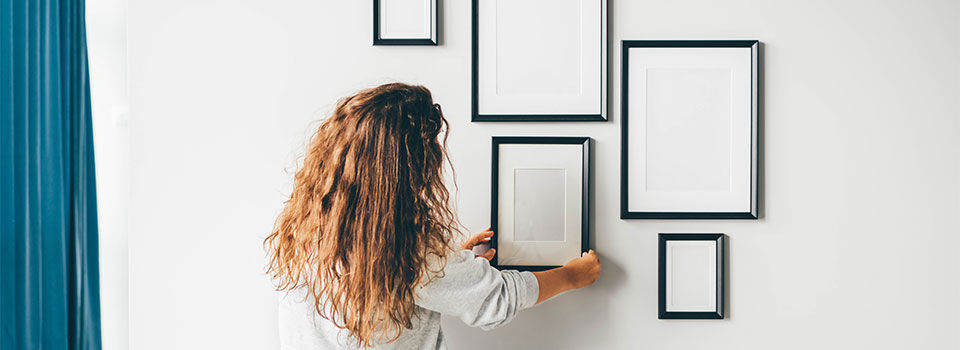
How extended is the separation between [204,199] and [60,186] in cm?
31

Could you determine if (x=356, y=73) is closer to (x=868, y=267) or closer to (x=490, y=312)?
(x=490, y=312)

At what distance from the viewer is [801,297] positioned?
143 centimetres

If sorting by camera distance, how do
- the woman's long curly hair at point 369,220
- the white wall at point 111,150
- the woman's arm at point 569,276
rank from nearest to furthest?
the woman's long curly hair at point 369,220 → the woman's arm at point 569,276 → the white wall at point 111,150

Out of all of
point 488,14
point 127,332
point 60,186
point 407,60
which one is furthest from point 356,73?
point 127,332

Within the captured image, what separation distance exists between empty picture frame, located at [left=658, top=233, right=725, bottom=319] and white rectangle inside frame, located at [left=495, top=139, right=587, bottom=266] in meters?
0.22

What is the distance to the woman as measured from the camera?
1021 mm

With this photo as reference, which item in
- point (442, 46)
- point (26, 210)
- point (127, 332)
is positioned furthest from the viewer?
point (127, 332)

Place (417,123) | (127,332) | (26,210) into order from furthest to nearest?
(127,332) → (26,210) → (417,123)

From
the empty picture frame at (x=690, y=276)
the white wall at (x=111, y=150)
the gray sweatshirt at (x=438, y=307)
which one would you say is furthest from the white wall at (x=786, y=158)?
the white wall at (x=111, y=150)

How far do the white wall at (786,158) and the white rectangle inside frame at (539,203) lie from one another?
0.14 feet

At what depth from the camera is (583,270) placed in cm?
137

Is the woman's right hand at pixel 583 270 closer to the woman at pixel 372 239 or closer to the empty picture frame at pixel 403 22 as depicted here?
the woman at pixel 372 239

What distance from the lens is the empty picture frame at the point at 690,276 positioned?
1415 millimetres

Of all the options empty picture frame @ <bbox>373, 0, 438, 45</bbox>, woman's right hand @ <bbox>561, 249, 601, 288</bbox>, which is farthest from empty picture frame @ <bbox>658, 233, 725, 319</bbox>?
empty picture frame @ <bbox>373, 0, 438, 45</bbox>
